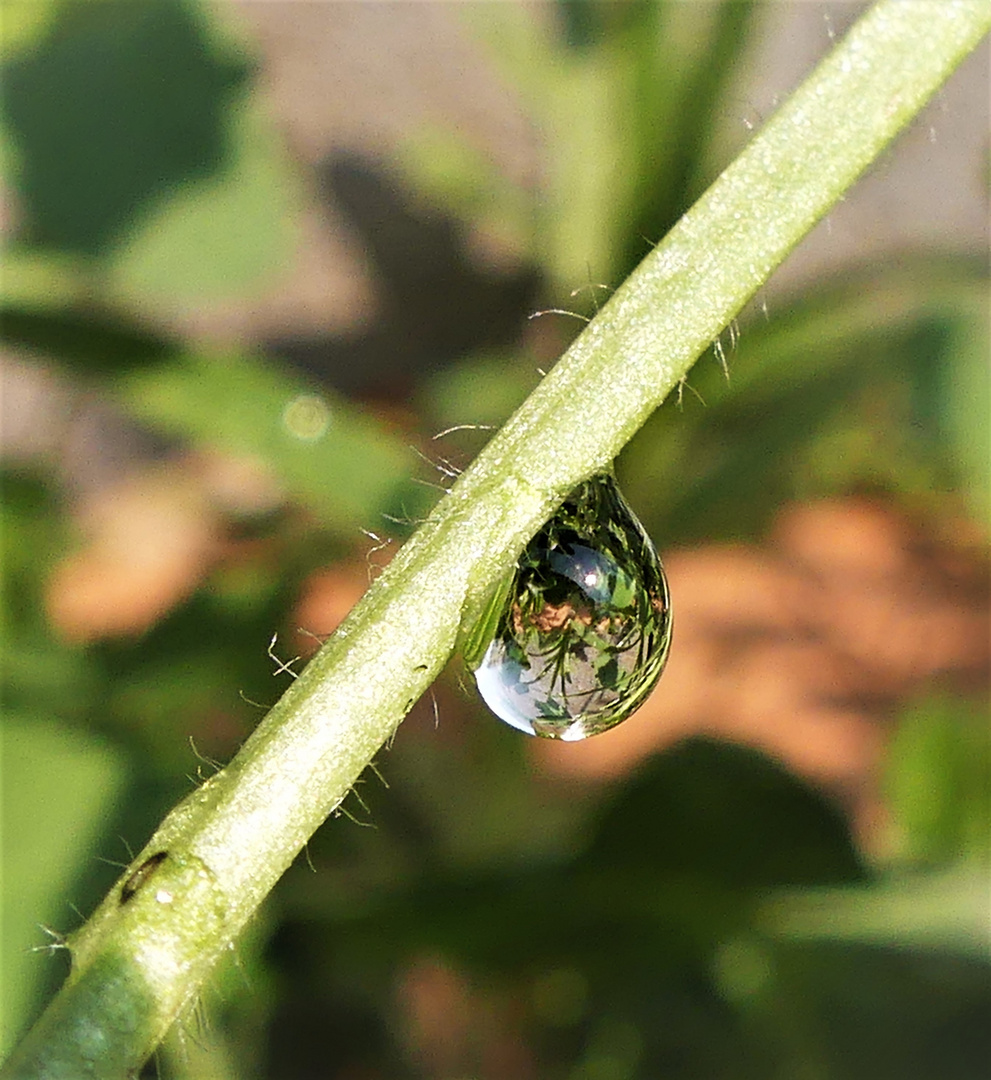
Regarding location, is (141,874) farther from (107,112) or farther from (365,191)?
(365,191)

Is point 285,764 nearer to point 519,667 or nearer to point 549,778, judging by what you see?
point 519,667

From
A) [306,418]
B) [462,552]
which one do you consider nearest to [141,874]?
[462,552]

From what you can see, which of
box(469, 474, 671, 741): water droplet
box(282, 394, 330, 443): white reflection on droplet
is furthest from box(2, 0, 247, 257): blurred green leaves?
box(469, 474, 671, 741): water droplet

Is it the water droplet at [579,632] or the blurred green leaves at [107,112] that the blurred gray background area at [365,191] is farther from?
the water droplet at [579,632]

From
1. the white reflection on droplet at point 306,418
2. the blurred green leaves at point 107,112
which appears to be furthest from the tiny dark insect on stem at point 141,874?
the blurred green leaves at point 107,112

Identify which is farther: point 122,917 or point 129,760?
point 129,760

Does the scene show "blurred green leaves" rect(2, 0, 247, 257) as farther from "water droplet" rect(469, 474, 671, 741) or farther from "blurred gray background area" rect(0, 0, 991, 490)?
"water droplet" rect(469, 474, 671, 741)

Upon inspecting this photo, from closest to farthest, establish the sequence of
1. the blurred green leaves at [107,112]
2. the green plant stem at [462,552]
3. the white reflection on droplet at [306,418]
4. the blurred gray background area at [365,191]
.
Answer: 1. the green plant stem at [462,552]
2. the white reflection on droplet at [306,418]
3. the blurred green leaves at [107,112]
4. the blurred gray background area at [365,191]

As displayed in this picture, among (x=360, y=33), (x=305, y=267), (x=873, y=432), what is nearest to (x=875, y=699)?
(x=873, y=432)
